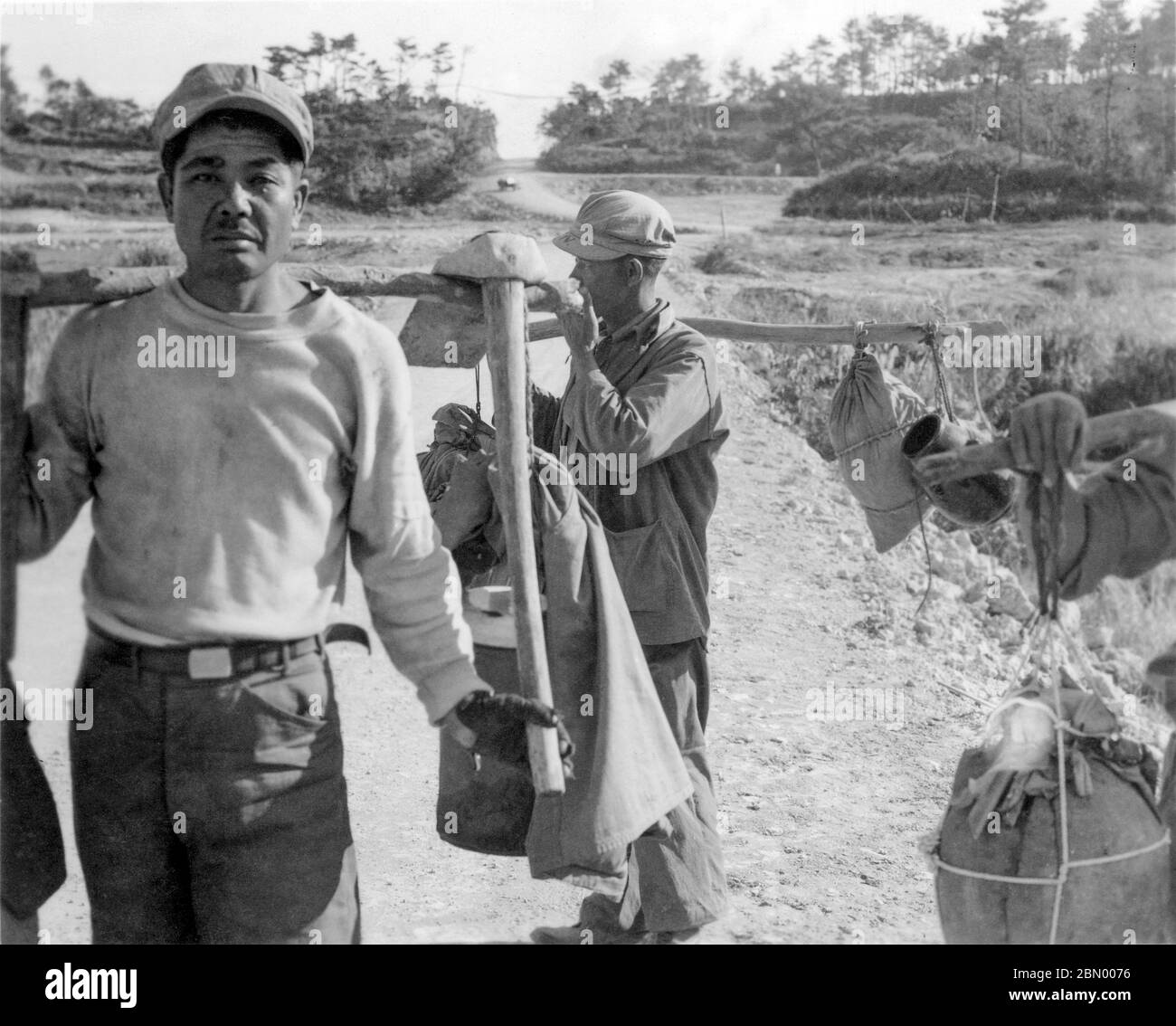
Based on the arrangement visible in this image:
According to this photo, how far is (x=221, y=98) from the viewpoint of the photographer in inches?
88.7

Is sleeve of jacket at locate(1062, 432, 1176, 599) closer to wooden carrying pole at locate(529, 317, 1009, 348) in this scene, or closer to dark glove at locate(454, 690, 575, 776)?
dark glove at locate(454, 690, 575, 776)

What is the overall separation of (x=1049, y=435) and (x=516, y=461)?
37.6 inches

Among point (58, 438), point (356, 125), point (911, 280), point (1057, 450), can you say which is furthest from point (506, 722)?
point (356, 125)

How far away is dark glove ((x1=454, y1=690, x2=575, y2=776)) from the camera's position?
2.42 m

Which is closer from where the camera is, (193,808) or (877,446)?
(193,808)

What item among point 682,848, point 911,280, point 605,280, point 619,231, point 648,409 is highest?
point 911,280

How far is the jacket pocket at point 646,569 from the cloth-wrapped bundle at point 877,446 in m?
0.52

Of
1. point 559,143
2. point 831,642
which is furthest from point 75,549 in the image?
point 559,143

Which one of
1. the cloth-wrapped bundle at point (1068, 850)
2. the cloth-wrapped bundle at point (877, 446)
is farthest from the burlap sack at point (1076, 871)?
the cloth-wrapped bundle at point (877, 446)

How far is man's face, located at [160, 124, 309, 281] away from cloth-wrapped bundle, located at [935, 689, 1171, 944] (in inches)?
62.5

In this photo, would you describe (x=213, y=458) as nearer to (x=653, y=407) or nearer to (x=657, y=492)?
(x=653, y=407)

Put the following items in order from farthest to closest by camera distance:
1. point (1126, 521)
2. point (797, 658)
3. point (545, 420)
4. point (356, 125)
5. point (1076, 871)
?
point (356, 125) < point (797, 658) < point (545, 420) < point (1126, 521) < point (1076, 871)

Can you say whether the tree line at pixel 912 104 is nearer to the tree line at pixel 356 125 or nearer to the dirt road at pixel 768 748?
the tree line at pixel 356 125
